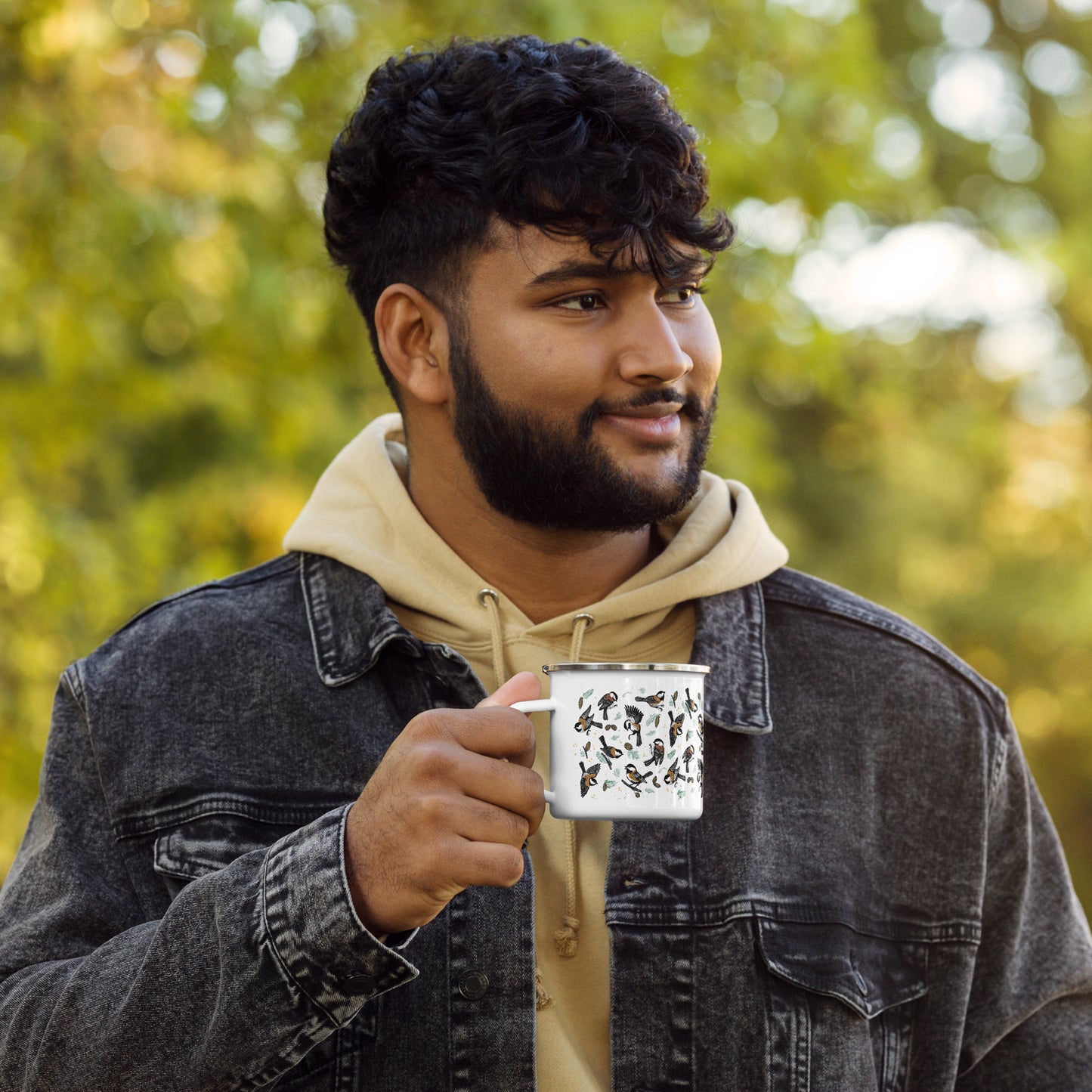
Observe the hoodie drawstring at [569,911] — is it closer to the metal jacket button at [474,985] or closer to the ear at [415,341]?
the metal jacket button at [474,985]

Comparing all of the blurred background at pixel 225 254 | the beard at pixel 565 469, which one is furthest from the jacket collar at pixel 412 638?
the blurred background at pixel 225 254

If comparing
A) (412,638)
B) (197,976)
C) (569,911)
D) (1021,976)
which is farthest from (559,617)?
(1021,976)

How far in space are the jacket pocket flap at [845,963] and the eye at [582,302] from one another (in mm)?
967

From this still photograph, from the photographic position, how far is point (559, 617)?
2252 mm

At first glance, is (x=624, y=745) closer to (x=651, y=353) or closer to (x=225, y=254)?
(x=651, y=353)

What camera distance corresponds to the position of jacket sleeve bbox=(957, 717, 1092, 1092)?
2301 mm

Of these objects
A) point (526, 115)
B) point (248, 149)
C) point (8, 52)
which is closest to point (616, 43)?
point (248, 149)

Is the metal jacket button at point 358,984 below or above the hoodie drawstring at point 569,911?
below

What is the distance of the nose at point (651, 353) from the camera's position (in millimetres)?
2154

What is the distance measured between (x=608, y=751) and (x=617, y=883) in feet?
1.66

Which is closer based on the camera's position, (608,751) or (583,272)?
(608,751)

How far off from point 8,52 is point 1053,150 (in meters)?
9.98

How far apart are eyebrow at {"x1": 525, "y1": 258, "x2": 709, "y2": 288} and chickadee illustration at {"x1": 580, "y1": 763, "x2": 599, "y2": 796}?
33.9 inches

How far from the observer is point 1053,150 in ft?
40.0
